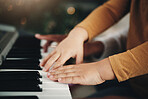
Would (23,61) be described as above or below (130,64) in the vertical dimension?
above

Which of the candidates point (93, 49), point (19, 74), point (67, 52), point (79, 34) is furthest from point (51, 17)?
point (19, 74)

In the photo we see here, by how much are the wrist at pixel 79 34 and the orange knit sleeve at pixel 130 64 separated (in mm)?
286

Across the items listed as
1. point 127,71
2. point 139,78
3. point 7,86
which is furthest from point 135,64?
point 7,86

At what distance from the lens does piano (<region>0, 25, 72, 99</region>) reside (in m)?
0.60

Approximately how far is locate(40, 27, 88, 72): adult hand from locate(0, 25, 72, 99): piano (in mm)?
58

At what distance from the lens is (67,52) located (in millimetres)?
865

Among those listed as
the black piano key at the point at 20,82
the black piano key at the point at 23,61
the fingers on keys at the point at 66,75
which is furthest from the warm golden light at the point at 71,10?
the black piano key at the point at 20,82

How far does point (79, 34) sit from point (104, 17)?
0.84 feet

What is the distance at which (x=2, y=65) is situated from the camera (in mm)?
805

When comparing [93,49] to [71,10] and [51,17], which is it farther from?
[51,17]

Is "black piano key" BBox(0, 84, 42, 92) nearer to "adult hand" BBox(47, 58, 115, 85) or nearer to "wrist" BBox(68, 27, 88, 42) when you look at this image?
"adult hand" BBox(47, 58, 115, 85)

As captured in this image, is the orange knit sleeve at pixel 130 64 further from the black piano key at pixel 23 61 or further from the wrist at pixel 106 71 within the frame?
the black piano key at pixel 23 61

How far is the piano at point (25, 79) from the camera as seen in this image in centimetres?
60

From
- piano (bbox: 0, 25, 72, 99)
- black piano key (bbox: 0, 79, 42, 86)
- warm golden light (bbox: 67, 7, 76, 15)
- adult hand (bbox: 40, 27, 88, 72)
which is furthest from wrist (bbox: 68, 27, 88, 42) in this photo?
warm golden light (bbox: 67, 7, 76, 15)
